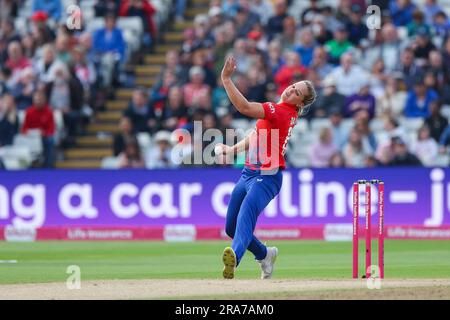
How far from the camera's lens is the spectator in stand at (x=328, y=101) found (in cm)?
2288

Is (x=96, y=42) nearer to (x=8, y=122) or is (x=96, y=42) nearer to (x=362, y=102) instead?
(x=8, y=122)

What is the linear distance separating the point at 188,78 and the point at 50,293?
1242cm

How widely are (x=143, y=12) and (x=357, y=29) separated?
469 centimetres

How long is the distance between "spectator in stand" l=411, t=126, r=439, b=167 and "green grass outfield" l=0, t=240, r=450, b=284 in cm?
189

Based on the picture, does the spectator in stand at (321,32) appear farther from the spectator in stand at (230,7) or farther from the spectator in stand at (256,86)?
the spectator in stand at (230,7)

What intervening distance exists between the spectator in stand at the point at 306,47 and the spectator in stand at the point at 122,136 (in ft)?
11.3

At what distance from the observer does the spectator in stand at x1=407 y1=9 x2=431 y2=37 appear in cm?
2341

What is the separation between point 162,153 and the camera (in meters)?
22.9

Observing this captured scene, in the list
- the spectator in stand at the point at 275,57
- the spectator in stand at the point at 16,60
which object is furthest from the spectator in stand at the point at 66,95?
the spectator in stand at the point at 275,57

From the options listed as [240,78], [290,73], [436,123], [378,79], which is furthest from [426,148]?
[240,78]

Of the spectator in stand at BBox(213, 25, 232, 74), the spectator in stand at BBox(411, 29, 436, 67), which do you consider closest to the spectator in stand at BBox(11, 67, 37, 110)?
the spectator in stand at BBox(213, 25, 232, 74)

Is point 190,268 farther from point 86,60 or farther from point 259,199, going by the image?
point 86,60

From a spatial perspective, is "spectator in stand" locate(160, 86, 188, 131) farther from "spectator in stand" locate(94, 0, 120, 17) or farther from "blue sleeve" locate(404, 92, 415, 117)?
"blue sleeve" locate(404, 92, 415, 117)
